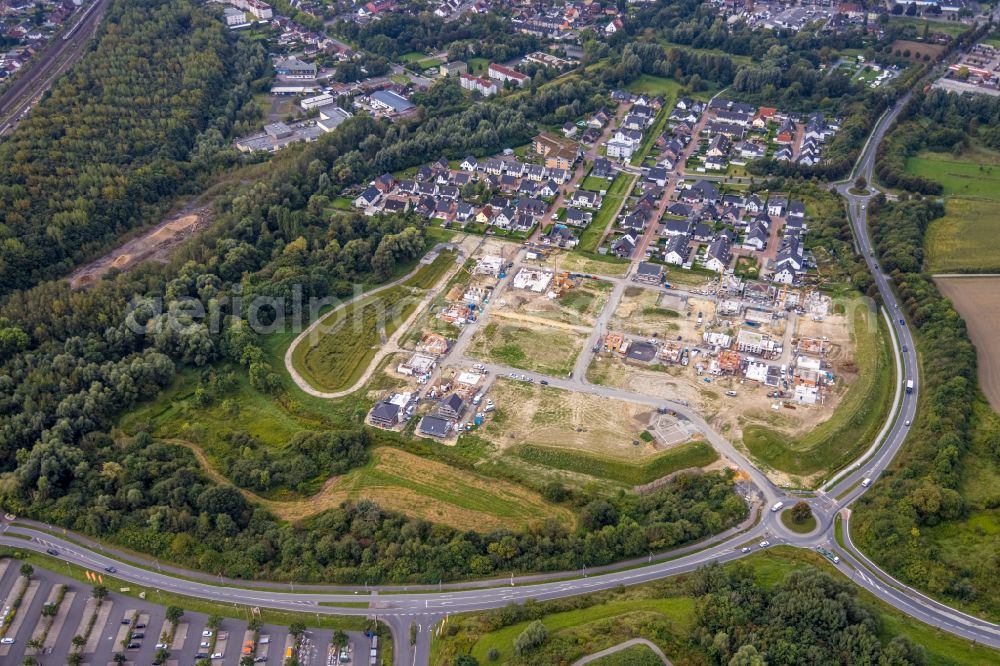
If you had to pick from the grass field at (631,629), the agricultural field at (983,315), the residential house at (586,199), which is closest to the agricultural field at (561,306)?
the residential house at (586,199)

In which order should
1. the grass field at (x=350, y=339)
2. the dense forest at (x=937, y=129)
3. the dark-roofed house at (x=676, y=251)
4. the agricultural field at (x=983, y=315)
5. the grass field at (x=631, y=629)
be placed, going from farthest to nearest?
the dense forest at (x=937, y=129) → the dark-roofed house at (x=676, y=251) → the grass field at (x=350, y=339) → the agricultural field at (x=983, y=315) → the grass field at (x=631, y=629)

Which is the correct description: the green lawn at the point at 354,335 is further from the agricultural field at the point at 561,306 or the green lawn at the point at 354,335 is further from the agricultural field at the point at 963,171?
the agricultural field at the point at 963,171

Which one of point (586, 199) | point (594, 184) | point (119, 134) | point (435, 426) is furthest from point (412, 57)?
point (435, 426)

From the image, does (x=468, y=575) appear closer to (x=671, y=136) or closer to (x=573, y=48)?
(x=671, y=136)

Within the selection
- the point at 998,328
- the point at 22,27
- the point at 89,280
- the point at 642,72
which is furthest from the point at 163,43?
the point at 998,328

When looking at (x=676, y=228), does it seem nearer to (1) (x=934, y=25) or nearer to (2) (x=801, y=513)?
(2) (x=801, y=513)

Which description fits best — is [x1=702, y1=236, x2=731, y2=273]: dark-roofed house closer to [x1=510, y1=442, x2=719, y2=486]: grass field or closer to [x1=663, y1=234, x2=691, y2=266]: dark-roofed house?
[x1=663, y1=234, x2=691, y2=266]: dark-roofed house
